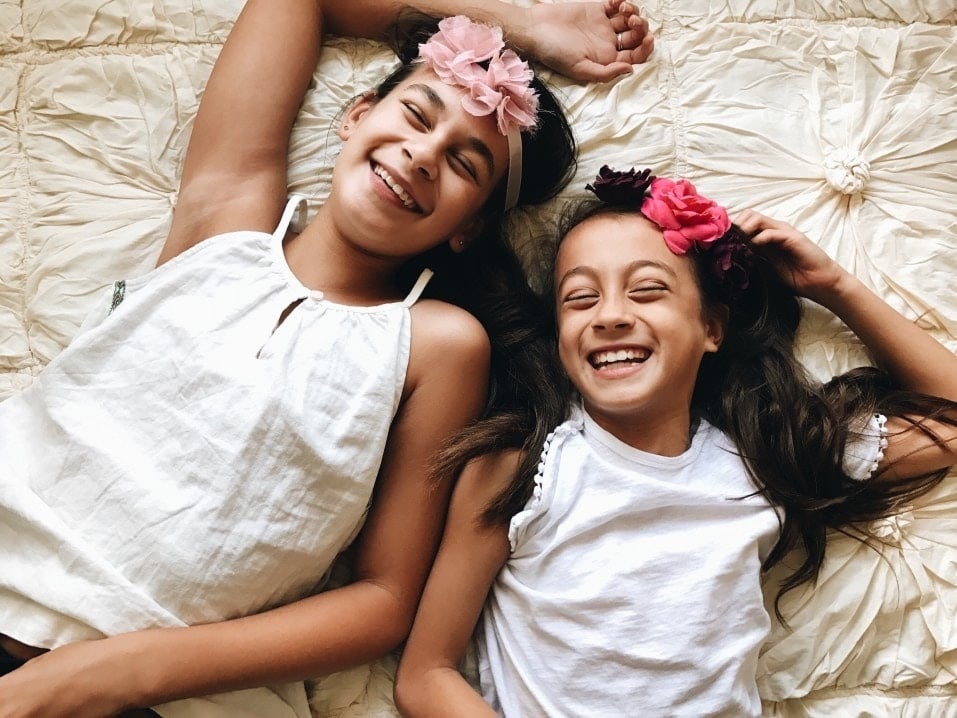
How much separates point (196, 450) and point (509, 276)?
20.5 inches

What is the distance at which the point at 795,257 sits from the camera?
1.28 meters

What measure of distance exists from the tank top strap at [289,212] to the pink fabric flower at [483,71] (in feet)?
0.92

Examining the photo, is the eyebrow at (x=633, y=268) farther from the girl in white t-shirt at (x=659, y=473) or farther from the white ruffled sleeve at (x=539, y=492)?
the white ruffled sleeve at (x=539, y=492)

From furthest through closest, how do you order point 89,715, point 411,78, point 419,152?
point 411,78 < point 419,152 < point 89,715

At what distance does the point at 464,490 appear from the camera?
1182 mm

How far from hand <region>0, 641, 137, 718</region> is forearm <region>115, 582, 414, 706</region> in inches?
0.9

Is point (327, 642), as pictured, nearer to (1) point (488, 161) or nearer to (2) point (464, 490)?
(2) point (464, 490)

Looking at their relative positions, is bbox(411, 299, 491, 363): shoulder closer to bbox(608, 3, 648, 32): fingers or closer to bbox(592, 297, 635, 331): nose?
bbox(592, 297, 635, 331): nose

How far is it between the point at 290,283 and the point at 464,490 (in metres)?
0.37

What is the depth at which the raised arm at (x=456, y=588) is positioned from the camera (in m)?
1.16

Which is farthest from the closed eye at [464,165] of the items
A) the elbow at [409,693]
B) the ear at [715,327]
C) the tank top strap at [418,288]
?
the elbow at [409,693]

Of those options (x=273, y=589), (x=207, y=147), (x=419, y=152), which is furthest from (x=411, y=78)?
(x=273, y=589)

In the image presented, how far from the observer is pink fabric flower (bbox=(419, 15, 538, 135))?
3.90 feet

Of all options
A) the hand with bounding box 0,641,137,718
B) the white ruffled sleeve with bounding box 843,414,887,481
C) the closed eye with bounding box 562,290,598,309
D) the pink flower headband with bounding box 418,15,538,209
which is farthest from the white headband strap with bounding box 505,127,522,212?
the hand with bounding box 0,641,137,718
